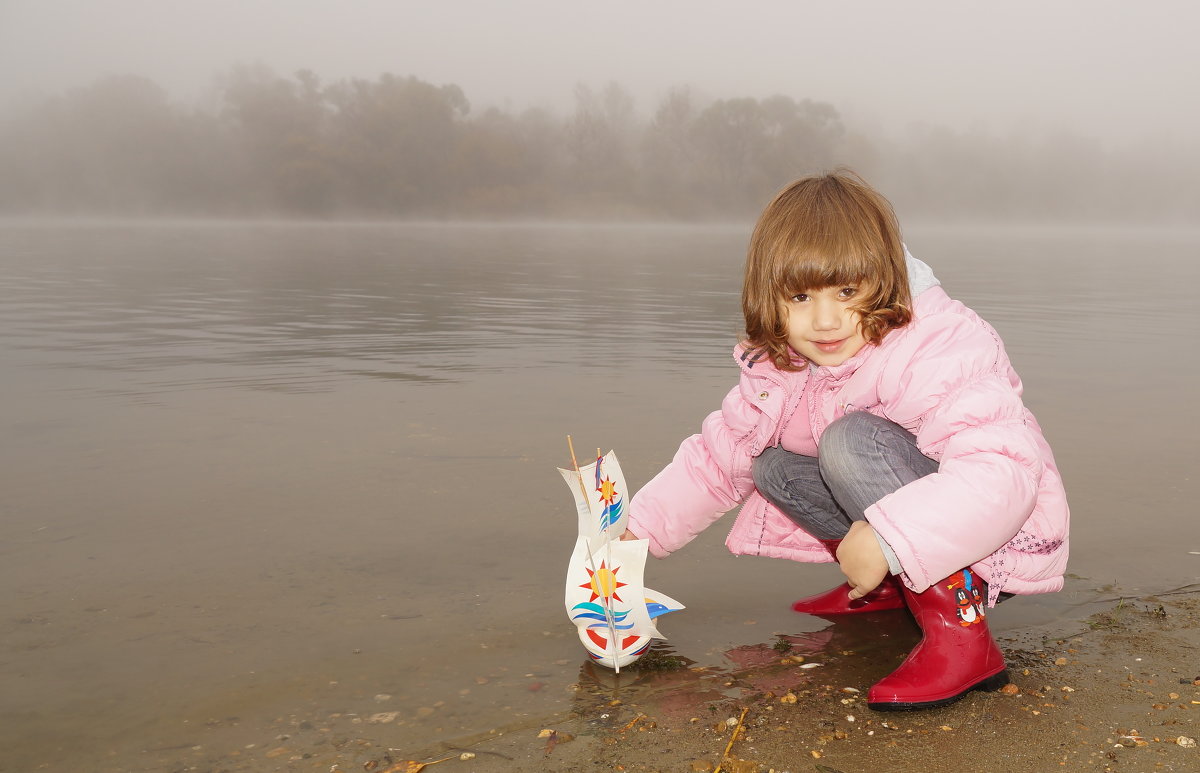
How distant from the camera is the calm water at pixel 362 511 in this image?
2.33 metres

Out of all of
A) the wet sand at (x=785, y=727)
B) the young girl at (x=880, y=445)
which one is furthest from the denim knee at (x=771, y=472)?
the wet sand at (x=785, y=727)

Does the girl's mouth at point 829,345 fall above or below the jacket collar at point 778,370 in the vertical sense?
above

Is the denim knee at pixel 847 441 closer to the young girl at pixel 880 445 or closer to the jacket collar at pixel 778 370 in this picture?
the young girl at pixel 880 445

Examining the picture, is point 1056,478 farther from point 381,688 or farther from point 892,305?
point 381,688

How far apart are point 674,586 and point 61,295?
10622 millimetres

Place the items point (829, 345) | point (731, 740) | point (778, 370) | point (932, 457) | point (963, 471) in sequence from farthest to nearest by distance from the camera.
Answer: point (778, 370)
point (829, 345)
point (932, 457)
point (963, 471)
point (731, 740)

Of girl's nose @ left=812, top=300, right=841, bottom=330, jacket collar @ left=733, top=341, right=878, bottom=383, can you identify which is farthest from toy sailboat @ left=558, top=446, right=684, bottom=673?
girl's nose @ left=812, top=300, right=841, bottom=330

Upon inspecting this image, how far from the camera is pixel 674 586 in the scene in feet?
9.79

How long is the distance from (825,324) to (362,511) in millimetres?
1947

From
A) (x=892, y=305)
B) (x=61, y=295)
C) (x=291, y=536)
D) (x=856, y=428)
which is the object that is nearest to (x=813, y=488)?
(x=856, y=428)

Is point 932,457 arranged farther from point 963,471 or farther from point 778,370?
point 778,370

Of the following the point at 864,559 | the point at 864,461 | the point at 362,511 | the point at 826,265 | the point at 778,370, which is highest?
the point at 826,265

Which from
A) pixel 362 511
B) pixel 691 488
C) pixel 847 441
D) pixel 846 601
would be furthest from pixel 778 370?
pixel 362 511

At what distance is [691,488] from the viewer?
2.71m
